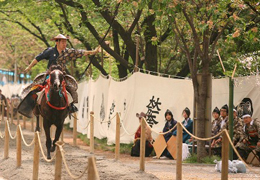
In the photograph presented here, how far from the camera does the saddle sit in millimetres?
15164

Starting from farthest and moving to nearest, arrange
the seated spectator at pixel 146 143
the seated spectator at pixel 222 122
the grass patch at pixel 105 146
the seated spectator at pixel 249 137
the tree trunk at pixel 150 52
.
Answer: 1. the tree trunk at pixel 150 52
2. the grass patch at pixel 105 146
3. the seated spectator at pixel 146 143
4. the seated spectator at pixel 222 122
5. the seated spectator at pixel 249 137

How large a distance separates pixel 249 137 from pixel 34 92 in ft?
18.7

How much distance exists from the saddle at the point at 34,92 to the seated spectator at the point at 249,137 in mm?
4365

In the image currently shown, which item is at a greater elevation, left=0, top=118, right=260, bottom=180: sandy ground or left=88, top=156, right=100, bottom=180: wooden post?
left=88, top=156, right=100, bottom=180: wooden post

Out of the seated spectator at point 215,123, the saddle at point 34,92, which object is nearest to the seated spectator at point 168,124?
the seated spectator at point 215,123

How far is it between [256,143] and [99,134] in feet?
30.0

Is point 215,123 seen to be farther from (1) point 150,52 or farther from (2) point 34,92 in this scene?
(1) point 150,52

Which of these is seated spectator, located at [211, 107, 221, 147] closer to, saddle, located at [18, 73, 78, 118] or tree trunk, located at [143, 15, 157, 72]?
saddle, located at [18, 73, 78, 118]

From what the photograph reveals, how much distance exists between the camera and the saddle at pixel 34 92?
15.2 m

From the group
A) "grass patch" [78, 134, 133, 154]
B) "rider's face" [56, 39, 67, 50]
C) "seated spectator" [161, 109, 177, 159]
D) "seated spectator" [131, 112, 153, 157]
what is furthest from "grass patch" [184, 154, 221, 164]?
"rider's face" [56, 39, 67, 50]

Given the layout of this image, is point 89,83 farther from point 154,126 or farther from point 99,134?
point 154,126

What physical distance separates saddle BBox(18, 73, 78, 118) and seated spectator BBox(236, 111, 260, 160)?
172 inches

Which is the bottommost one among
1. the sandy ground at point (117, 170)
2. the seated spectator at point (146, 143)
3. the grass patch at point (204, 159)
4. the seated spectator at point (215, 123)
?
the sandy ground at point (117, 170)

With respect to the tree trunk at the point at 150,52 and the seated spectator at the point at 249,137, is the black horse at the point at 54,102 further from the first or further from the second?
the tree trunk at the point at 150,52
